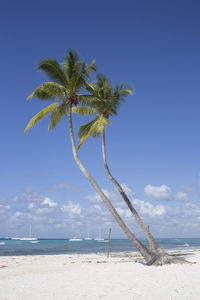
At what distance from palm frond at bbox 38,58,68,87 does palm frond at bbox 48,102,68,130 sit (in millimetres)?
1220

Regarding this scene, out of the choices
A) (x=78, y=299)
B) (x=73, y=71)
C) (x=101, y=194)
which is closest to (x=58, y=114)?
(x=73, y=71)

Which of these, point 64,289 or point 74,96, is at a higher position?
point 74,96

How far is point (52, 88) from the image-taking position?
14477 mm

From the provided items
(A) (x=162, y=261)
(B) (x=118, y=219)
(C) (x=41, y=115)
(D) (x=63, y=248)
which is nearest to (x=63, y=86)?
(C) (x=41, y=115)

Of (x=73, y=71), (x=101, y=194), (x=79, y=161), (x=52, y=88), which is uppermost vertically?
(x=73, y=71)

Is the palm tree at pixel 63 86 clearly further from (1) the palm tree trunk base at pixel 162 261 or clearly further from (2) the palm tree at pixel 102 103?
(1) the palm tree trunk base at pixel 162 261

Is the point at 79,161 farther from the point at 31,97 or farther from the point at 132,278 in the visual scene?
the point at 132,278

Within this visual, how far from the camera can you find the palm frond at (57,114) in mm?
14984

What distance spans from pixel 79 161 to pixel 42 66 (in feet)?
17.3

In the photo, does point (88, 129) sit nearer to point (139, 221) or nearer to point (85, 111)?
point (85, 111)

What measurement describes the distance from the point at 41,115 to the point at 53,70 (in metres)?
2.42

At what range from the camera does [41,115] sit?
14.5m

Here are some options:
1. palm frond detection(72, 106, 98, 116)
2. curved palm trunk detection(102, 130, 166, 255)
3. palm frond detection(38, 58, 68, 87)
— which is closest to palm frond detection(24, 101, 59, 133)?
palm frond detection(38, 58, 68, 87)

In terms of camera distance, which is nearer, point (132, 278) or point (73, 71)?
point (132, 278)
